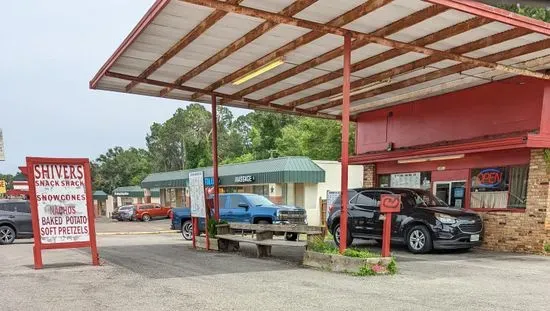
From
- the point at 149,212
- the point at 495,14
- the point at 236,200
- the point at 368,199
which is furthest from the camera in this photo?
the point at 149,212

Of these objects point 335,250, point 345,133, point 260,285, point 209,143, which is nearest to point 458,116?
point 345,133

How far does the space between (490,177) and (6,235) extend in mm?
16548

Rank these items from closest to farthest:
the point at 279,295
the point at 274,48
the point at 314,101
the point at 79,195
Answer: the point at 279,295, the point at 79,195, the point at 274,48, the point at 314,101

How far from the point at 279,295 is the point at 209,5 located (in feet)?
15.5

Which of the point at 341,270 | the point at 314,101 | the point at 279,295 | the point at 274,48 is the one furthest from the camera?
the point at 314,101

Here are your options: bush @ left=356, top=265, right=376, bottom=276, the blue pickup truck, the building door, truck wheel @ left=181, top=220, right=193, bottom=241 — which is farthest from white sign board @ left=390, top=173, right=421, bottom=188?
truck wheel @ left=181, top=220, right=193, bottom=241

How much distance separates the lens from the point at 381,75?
12.2m

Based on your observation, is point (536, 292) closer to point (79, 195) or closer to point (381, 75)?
point (381, 75)

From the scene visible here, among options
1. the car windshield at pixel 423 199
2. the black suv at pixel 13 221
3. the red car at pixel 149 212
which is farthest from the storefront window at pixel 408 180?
the red car at pixel 149 212

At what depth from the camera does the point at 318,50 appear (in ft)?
34.0

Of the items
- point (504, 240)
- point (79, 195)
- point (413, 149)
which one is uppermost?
point (413, 149)

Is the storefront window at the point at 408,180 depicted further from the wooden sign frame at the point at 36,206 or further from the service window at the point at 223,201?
the wooden sign frame at the point at 36,206

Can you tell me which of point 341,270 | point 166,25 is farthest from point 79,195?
point 341,270

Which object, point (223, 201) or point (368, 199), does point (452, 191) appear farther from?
point (223, 201)
